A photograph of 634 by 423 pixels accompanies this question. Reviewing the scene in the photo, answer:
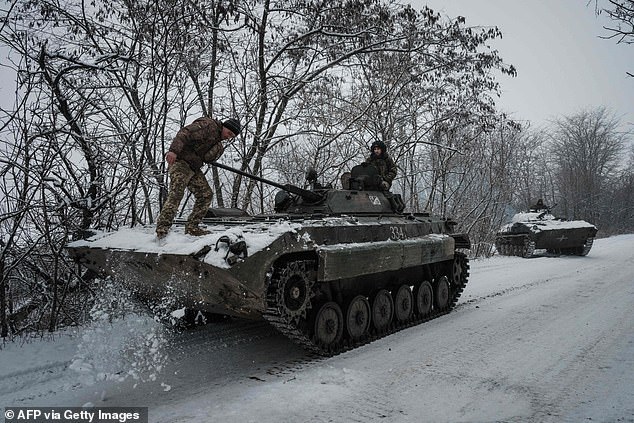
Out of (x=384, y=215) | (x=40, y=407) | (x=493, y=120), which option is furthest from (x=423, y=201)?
(x=40, y=407)

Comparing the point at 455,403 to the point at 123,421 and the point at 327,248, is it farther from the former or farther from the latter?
the point at 123,421

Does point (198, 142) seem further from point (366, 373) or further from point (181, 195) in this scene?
point (366, 373)

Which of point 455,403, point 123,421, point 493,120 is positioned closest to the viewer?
point 123,421

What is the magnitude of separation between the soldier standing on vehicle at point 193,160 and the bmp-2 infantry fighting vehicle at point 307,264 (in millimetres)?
206

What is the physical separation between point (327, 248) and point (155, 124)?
132 inches

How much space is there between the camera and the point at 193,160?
5.24 metres

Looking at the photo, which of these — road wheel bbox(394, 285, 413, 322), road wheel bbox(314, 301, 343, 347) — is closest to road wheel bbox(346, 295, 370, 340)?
road wheel bbox(314, 301, 343, 347)

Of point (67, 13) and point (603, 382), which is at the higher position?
point (67, 13)

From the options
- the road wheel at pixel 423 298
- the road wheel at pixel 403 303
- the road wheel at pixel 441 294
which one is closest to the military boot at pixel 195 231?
the road wheel at pixel 403 303

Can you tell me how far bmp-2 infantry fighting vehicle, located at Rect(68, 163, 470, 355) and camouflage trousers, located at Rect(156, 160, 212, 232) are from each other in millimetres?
194

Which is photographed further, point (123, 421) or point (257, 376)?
point (257, 376)

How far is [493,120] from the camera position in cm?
1482

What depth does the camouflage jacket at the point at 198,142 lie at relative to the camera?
202 inches

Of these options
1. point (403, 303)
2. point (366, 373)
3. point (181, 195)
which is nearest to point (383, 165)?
point (403, 303)
